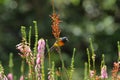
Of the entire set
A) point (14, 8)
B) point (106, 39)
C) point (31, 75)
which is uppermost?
point (14, 8)

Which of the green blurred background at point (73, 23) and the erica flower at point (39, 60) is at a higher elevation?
the green blurred background at point (73, 23)

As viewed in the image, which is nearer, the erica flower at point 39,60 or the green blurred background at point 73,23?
the erica flower at point 39,60

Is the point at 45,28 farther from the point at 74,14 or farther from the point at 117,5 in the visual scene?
the point at 117,5

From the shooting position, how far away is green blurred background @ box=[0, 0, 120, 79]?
770 cm

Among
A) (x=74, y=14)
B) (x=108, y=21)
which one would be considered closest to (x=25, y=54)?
(x=108, y=21)

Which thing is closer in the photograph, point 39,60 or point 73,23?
point 39,60

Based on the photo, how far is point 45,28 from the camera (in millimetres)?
8164

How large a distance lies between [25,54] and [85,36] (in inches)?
214

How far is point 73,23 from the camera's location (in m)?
7.93

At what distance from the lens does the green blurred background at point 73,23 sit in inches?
303

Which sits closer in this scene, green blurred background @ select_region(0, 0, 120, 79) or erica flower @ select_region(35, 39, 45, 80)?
erica flower @ select_region(35, 39, 45, 80)

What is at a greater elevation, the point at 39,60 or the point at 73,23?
the point at 73,23

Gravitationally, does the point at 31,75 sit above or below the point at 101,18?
below

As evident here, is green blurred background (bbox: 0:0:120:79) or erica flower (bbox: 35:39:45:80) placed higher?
green blurred background (bbox: 0:0:120:79)
